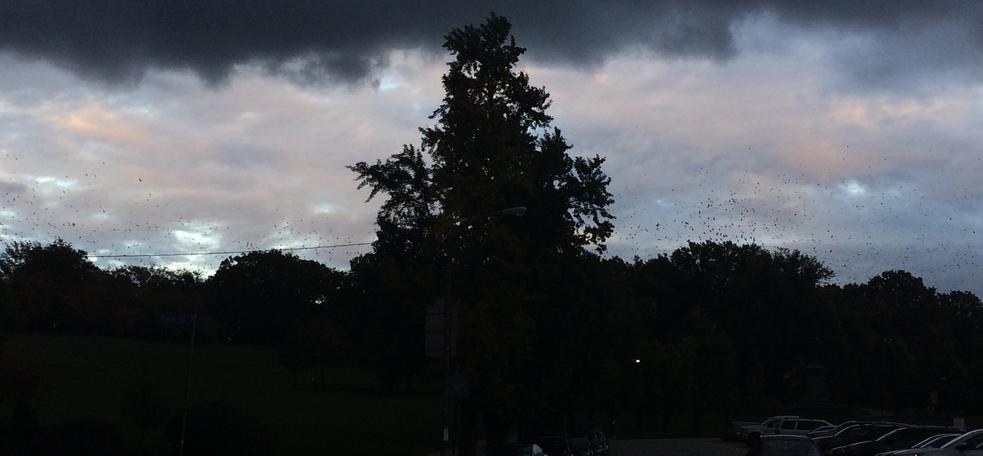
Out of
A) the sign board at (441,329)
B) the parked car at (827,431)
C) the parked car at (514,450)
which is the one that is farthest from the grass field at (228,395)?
the parked car at (827,431)

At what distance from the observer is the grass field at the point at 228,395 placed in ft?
139

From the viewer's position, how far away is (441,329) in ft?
97.0

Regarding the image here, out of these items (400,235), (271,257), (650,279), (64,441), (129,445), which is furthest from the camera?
(271,257)

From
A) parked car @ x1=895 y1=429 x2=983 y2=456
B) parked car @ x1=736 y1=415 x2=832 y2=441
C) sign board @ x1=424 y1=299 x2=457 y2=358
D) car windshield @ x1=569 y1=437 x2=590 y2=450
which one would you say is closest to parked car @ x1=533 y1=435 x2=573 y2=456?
car windshield @ x1=569 y1=437 x2=590 y2=450

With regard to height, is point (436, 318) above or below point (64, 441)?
above

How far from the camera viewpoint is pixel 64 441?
27.5 m

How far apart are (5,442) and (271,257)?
4679 inches

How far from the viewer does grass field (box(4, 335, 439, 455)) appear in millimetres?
42375

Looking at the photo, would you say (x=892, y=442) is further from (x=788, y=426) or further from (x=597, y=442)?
(x=788, y=426)

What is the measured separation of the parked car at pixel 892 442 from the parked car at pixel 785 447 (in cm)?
1582

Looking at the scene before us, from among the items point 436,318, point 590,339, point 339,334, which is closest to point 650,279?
point 339,334

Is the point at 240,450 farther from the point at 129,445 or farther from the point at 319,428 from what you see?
the point at 319,428

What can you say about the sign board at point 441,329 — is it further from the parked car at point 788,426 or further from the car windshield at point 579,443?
the parked car at point 788,426

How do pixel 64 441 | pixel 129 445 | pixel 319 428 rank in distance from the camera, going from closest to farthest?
pixel 64 441 → pixel 129 445 → pixel 319 428
